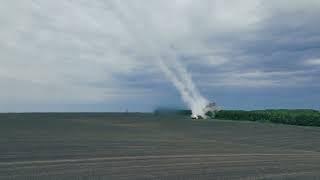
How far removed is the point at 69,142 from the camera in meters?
46.9

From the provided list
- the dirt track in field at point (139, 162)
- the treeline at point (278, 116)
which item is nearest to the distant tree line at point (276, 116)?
the treeline at point (278, 116)

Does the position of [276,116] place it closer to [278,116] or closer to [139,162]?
[278,116]

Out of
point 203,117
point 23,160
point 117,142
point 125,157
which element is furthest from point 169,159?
point 203,117

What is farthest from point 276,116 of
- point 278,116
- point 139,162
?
point 139,162

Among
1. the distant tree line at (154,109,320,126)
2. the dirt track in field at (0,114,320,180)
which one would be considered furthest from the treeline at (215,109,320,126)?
the dirt track in field at (0,114,320,180)

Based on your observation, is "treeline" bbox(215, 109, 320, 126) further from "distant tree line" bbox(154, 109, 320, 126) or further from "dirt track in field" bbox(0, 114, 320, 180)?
"dirt track in field" bbox(0, 114, 320, 180)

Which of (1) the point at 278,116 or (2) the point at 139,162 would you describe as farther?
(1) the point at 278,116

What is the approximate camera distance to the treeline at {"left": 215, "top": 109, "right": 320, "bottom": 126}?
304ft

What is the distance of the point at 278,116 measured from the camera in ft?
328

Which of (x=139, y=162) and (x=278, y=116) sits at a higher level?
(x=278, y=116)

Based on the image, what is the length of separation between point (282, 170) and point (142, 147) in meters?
15.1

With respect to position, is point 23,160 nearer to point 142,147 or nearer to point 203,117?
point 142,147

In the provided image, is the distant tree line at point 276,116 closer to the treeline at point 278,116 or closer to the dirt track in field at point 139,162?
the treeline at point 278,116

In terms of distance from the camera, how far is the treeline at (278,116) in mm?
92750
